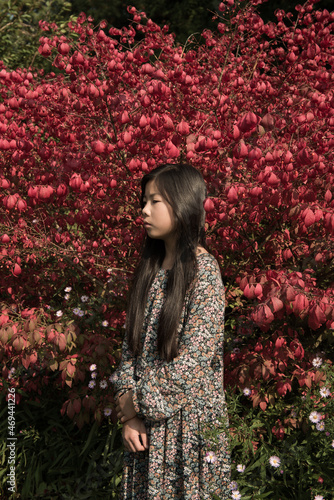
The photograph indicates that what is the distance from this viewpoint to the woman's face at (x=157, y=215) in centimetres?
→ 169

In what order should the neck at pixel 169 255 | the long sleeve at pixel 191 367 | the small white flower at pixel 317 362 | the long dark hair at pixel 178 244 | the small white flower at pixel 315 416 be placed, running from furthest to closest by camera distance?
the small white flower at pixel 317 362 → the small white flower at pixel 315 416 → the neck at pixel 169 255 → the long dark hair at pixel 178 244 → the long sleeve at pixel 191 367

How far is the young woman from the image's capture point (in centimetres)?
155

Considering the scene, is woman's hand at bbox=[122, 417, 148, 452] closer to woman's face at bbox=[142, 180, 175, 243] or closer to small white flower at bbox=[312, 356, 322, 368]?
woman's face at bbox=[142, 180, 175, 243]

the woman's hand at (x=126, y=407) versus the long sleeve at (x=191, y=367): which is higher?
the long sleeve at (x=191, y=367)

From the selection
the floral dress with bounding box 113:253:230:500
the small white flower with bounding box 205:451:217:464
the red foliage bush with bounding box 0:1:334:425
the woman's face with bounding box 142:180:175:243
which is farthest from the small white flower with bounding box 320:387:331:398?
the woman's face with bounding box 142:180:175:243

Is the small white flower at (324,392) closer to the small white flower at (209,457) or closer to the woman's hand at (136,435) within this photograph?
the small white flower at (209,457)

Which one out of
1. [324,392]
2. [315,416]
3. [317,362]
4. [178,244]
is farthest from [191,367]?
[317,362]

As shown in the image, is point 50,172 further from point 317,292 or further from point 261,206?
point 317,292

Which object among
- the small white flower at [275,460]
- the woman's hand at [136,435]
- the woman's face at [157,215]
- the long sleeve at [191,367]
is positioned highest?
the woman's face at [157,215]

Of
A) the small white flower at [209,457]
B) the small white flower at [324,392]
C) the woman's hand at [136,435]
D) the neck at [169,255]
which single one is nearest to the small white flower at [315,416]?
the small white flower at [324,392]

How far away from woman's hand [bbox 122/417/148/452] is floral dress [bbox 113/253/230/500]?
2 cm

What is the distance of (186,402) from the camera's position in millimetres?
1555

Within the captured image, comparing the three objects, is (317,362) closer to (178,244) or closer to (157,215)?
(178,244)

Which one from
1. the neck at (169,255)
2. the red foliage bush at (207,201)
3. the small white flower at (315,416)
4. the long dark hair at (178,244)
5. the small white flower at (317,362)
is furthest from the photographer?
the small white flower at (317,362)
